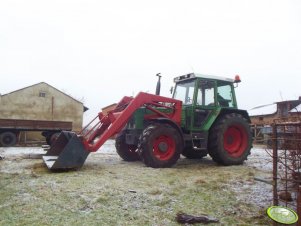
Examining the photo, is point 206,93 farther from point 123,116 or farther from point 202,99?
point 123,116

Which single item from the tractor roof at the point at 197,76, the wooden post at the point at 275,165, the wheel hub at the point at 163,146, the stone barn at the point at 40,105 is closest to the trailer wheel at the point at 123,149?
the wheel hub at the point at 163,146

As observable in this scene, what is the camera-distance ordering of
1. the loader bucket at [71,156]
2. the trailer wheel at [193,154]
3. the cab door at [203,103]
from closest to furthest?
the loader bucket at [71,156]
the cab door at [203,103]
the trailer wheel at [193,154]

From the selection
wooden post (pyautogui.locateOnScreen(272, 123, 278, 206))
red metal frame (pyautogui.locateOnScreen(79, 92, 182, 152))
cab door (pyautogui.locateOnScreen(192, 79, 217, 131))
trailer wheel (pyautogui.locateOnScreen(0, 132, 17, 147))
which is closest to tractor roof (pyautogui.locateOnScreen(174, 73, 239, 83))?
cab door (pyautogui.locateOnScreen(192, 79, 217, 131))

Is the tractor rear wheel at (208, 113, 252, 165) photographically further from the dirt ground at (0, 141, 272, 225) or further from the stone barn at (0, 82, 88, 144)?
the stone barn at (0, 82, 88, 144)

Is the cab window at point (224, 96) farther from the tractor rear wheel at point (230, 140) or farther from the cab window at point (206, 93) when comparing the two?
the tractor rear wheel at point (230, 140)

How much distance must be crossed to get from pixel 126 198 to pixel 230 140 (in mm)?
4972

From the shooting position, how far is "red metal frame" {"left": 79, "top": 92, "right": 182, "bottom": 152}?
761 cm

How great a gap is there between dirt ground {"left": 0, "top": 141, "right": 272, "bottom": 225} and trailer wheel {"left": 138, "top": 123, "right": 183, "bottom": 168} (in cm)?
80

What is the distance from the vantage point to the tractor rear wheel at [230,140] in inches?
337

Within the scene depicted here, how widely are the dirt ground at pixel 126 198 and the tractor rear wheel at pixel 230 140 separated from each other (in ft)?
5.66

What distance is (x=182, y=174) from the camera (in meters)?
6.95

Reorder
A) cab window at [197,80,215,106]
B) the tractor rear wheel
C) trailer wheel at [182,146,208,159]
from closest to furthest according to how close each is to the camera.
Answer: the tractor rear wheel → cab window at [197,80,215,106] → trailer wheel at [182,146,208,159]

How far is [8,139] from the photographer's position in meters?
18.7

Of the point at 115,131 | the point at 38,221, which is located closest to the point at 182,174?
the point at 115,131
